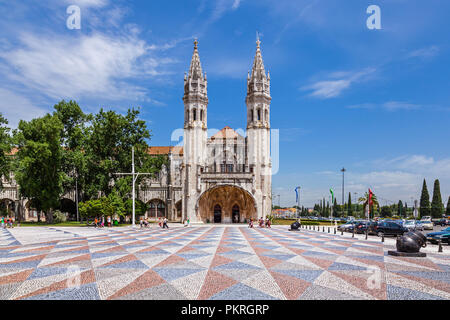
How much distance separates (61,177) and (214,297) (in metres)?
40.8

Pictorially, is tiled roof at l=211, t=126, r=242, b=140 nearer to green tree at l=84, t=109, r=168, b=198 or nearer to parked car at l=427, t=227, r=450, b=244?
green tree at l=84, t=109, r=168, b=198

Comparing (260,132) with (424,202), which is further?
(424,202)

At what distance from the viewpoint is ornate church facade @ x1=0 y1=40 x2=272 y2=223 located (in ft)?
165

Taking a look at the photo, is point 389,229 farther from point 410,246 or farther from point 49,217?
point 49,217

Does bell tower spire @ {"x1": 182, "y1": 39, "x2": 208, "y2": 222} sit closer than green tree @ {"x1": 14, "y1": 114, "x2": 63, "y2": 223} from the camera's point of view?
No

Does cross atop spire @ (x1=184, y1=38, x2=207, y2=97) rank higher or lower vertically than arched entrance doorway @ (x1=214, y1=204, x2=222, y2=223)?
higher

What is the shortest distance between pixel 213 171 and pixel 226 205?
625 centimetres

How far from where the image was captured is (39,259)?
12969 mm

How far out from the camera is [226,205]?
53.2 metres

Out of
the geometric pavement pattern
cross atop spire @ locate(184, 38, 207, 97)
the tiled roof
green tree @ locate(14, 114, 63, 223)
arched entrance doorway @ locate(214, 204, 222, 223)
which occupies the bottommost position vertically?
arched entrance doorway @ locate(214, 204, 222, 223)

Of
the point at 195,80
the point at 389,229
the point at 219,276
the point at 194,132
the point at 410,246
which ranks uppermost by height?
the point at 195,80

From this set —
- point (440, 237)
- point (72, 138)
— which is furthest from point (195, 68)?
point (440, 237)

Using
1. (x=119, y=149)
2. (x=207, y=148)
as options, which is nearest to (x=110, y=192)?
(x=119, y=149)

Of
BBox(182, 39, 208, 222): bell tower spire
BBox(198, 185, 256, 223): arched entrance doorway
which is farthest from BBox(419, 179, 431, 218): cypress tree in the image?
BBox(182, 39, 208, 222): bell tower spire
